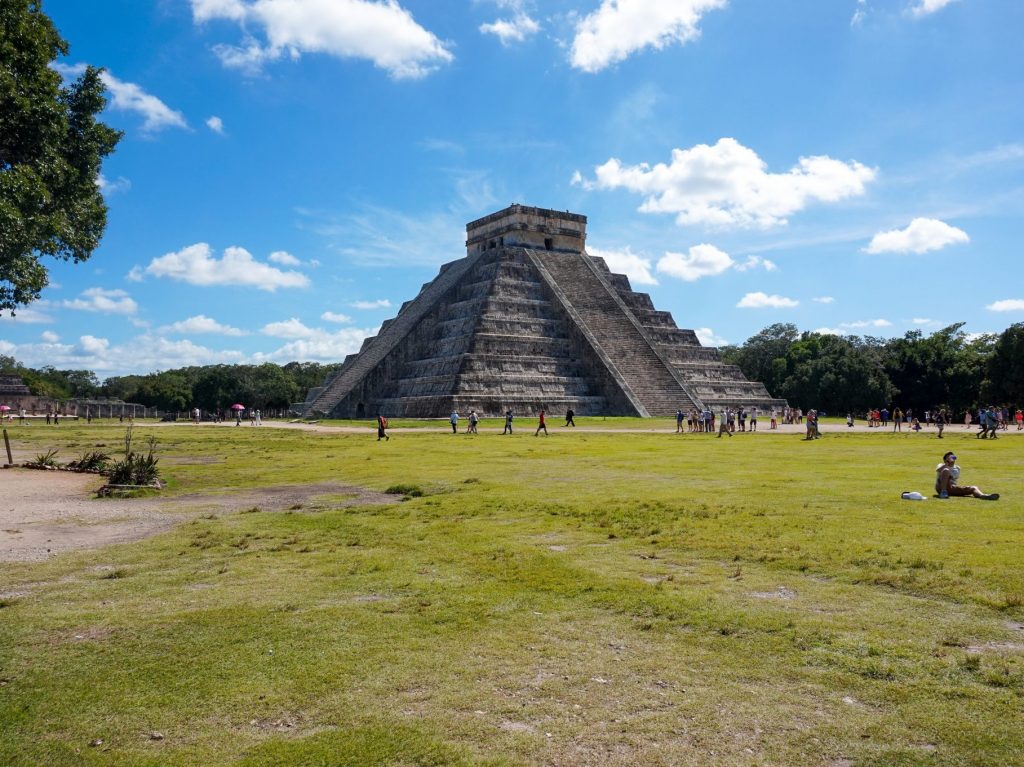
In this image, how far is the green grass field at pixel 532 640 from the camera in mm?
3504

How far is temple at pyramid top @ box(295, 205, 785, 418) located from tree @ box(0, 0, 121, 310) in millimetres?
18663

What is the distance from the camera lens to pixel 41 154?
16.9 meters

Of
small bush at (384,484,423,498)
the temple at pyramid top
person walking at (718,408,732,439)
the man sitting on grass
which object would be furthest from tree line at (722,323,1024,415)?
small bush at (384,484,423,498)

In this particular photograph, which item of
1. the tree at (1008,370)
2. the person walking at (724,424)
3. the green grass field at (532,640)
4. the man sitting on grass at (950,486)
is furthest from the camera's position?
the tree at (1008,370)

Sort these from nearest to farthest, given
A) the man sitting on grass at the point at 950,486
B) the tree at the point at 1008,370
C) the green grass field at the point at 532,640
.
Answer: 1. the green grass field at the point at 532,640
2. the man sitting on grass at the point at 950,486
3. the tree at the point at 1008,370

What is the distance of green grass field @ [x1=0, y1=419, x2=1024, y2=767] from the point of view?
11.5 feet

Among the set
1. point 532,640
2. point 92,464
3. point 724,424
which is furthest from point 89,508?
point 724,424

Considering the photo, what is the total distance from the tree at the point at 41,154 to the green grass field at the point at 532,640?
10520mm

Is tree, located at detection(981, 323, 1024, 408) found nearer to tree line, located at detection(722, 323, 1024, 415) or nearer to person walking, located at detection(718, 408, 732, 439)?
tree line, located at detection(722, 323, 1024, 415)

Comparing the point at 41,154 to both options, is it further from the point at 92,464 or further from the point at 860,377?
the point at 860,377

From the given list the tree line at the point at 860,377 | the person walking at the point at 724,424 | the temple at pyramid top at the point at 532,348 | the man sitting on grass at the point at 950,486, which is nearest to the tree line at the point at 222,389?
the tree line at the point at 860,377

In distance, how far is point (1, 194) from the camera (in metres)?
15.0

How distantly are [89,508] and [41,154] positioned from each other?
1048 centimetres

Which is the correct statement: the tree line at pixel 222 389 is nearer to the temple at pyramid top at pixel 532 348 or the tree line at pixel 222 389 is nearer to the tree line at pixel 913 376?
the temple at pyramid top at pixel 532 348
